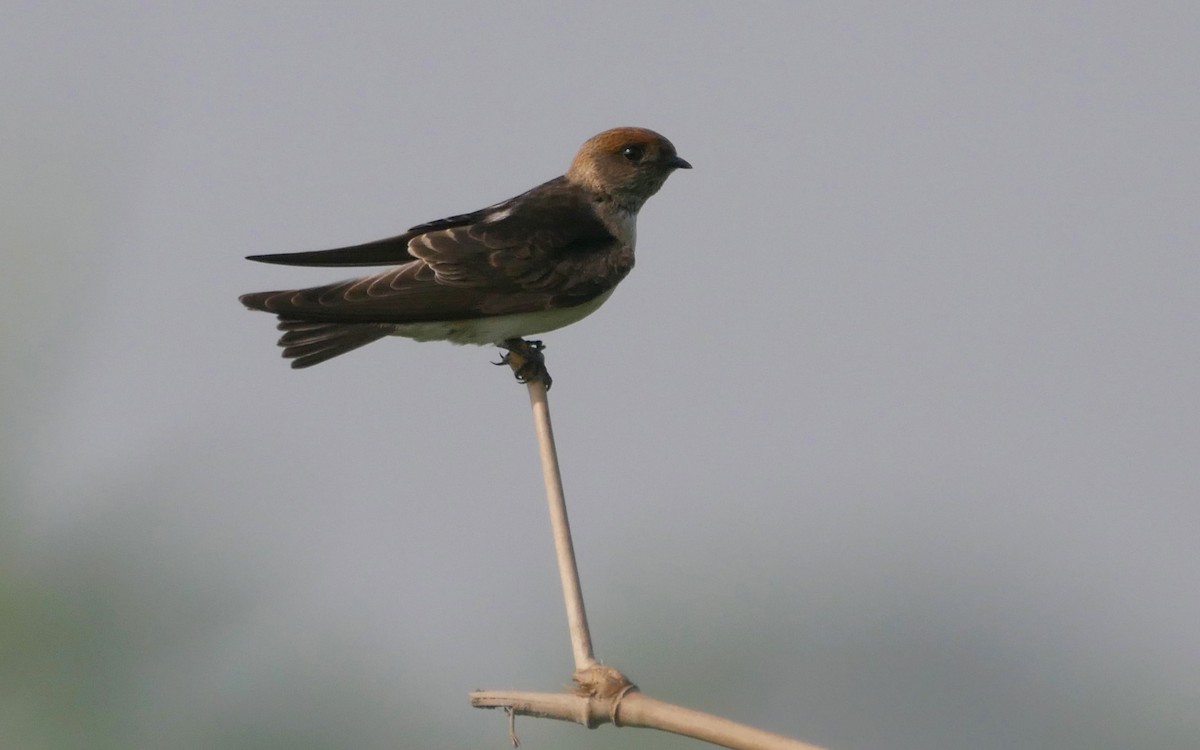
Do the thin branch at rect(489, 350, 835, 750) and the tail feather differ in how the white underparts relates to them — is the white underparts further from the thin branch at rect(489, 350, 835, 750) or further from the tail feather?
the thin branch at rect(489, 350, 835, 750)

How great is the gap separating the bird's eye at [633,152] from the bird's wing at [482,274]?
333mm

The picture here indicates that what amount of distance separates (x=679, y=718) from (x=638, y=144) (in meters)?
2.77

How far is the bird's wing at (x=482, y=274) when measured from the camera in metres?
3.43

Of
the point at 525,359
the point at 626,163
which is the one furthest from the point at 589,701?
the point at 626,163

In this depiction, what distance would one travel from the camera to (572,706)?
1.91 meters

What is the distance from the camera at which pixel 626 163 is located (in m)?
4.25

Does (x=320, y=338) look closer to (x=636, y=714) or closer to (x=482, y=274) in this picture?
(x=482, y=274)

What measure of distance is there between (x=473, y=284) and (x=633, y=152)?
0.91 m

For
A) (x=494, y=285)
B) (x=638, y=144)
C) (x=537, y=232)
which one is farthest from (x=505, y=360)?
(x=638, y=144)

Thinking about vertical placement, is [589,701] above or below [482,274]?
below

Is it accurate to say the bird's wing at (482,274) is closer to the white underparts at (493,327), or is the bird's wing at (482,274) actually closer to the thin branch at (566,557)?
the white underparts at (493,327)

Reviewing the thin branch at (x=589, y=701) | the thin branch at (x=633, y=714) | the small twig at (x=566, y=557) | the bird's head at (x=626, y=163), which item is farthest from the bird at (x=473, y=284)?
the thin branch at (x=633, y=714)

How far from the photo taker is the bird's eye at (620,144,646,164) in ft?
13.9

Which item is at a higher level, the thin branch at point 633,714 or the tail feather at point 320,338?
the tail feather at point 320,338
